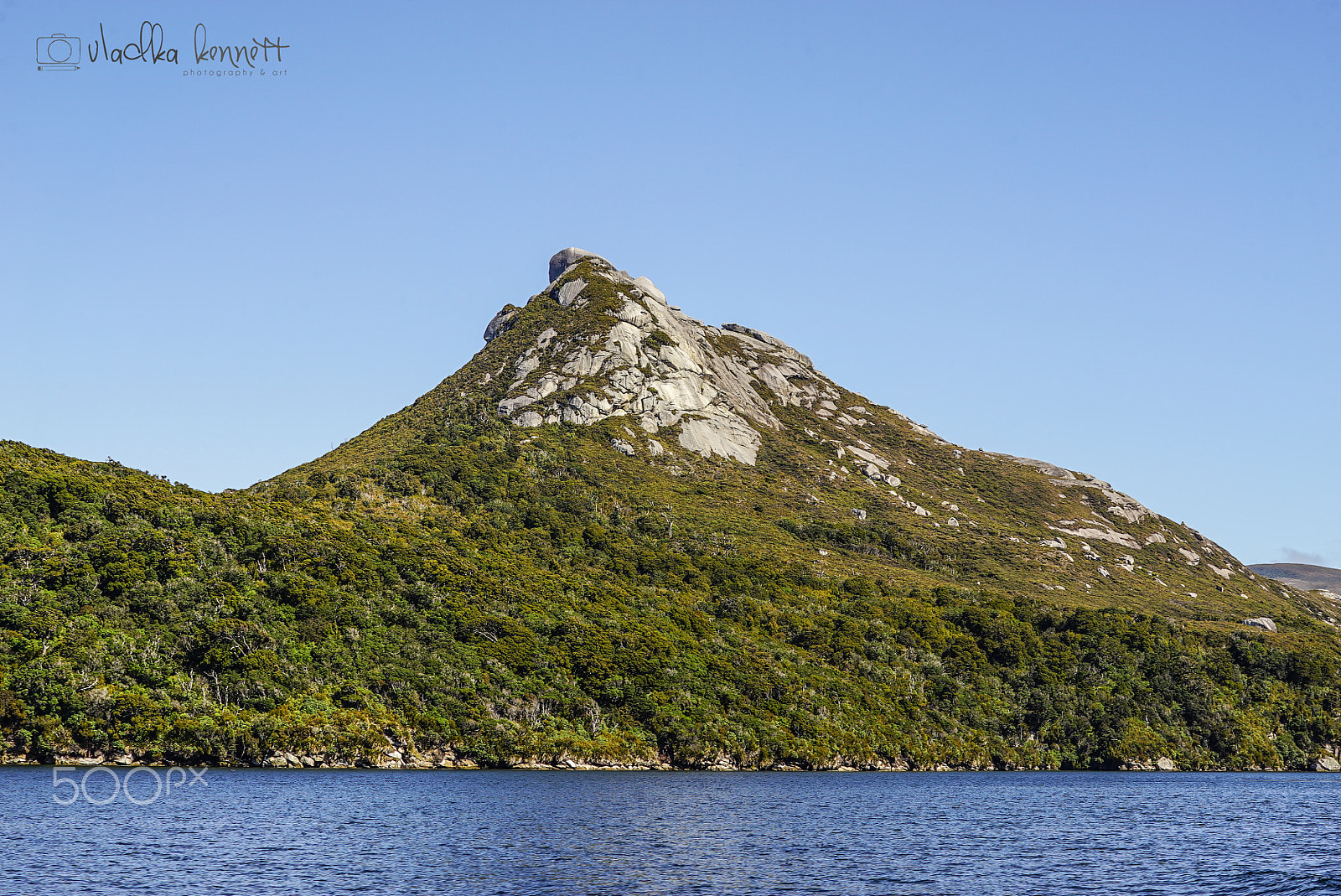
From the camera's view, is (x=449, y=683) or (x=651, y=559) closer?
(x=449, y=683)

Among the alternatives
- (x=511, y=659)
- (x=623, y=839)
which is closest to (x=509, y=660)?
(x=511, y=659)

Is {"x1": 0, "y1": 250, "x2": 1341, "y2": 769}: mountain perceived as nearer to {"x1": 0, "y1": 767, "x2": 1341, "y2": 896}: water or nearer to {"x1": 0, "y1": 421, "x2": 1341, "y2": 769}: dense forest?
{"x1": 0, "y1": 421, "x2": 1341, "y2": 769}: dense forest

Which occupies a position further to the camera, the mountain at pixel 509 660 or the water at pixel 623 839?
the mountain at pixel 509 660

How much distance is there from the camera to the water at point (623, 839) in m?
53.2

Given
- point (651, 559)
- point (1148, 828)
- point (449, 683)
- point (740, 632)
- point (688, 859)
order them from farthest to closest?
point (651, 559), point (740, 632), point (449, 683), point (1148, 828), point (688, 859)

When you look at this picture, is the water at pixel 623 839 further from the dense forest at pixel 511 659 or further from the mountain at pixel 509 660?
the mountain at pixel 509 660

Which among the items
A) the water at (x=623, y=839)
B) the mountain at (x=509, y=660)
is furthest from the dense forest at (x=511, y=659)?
the water at (x=623, y=839)

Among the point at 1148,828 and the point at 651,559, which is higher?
the point at 651,559

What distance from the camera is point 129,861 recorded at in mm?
54844

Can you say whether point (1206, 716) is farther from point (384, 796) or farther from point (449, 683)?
point (384, 796)

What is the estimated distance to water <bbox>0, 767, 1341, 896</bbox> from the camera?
53.2m

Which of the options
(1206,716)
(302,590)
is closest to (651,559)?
(302,590)

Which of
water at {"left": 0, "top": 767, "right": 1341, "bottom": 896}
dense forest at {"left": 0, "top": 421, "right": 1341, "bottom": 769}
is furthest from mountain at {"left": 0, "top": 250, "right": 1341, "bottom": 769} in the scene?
water at {"left": 0, "top": 767, "right": 1341, "bottom": 896}

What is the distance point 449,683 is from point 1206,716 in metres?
121
